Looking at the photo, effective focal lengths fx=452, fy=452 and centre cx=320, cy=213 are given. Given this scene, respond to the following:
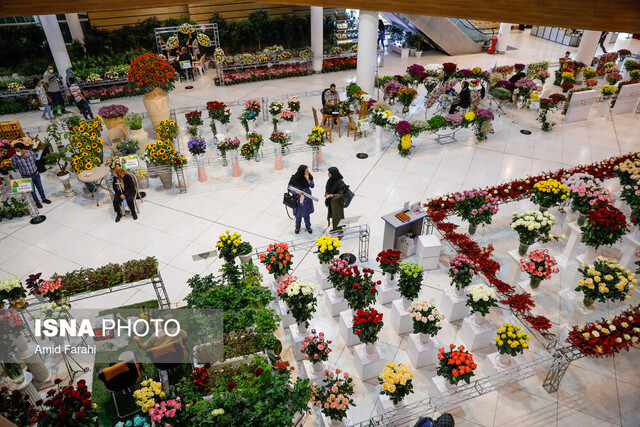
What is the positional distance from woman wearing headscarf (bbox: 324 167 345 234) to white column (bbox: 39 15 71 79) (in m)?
11.5

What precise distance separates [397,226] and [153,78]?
25.5 ft

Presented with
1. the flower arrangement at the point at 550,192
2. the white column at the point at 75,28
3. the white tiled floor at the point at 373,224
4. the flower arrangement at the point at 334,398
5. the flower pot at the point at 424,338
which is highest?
the white column at the point at 75,28

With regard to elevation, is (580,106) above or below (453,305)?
above

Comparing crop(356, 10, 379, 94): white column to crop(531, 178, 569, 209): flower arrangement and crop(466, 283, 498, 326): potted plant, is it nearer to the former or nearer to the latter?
crop(531, 178, 569, 209): flower arrangement

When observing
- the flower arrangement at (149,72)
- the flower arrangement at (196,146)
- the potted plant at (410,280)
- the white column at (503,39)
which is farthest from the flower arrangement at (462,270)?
the white column at (503,39)

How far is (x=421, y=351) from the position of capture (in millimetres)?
6605

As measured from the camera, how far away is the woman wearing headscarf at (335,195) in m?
8.66

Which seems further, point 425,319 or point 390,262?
point 390,262

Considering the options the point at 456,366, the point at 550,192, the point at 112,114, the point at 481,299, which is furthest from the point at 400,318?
the point at 112,114

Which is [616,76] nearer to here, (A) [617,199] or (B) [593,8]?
(A) [617,199]

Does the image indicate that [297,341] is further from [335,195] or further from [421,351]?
[335,195]

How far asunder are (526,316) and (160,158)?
27.2ft

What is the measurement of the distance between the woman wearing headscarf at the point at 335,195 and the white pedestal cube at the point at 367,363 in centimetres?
272

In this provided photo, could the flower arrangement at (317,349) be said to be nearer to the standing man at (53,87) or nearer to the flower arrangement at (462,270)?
the flower arrangement at (462,270)
